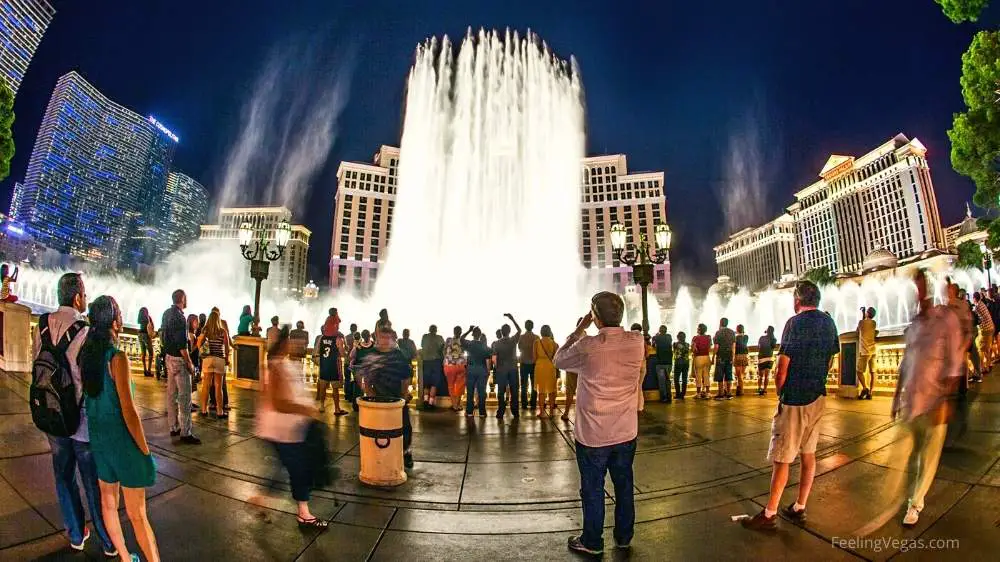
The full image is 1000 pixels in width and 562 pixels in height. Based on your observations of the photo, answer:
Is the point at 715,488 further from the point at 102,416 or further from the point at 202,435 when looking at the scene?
the point at 202,435

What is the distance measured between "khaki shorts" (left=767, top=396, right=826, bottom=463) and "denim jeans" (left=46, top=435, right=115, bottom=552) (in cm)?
554

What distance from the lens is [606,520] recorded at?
14.8ft

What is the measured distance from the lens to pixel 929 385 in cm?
437

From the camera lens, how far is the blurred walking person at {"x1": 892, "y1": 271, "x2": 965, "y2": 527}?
423 centimetres

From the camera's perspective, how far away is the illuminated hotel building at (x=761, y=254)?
14275 centimetres

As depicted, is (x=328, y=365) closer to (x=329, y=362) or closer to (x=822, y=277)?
(x=329, y=362)

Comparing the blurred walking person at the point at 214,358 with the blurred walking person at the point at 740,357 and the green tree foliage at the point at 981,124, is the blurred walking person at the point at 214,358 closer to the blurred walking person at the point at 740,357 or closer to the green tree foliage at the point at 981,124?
the blurred walking person at the point at 740,357

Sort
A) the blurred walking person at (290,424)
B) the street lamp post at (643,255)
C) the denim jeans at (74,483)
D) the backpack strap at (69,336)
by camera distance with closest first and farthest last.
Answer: the backpack strap at (69,336) → the denim jeans at (74,483) → the blurred walking person at (290,424) → the street lamp post at (643,255)

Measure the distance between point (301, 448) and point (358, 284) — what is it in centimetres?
10377

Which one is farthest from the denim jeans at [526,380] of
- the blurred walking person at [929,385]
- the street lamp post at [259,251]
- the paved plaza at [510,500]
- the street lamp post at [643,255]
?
the street lamp post at [259,251]

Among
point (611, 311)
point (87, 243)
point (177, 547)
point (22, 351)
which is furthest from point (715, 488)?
point (87, 243)

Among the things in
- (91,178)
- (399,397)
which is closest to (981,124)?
(399,397)

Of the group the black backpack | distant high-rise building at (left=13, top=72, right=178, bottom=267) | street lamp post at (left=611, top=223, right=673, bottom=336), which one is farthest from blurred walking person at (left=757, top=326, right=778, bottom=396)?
distant high-rise building at (left=13, top=72, right=178, bottom=267)

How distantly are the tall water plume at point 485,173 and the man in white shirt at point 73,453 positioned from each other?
1221 inches
